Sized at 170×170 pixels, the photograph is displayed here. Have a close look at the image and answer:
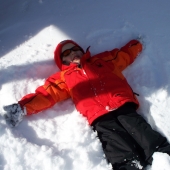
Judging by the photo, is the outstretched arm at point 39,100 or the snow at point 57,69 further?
the outstretched arm at point 39,100

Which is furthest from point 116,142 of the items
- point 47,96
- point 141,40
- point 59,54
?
point 141,40

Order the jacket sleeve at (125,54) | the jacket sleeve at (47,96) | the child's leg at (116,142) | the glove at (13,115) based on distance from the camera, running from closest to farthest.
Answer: the child's leg at (116,142) < the glove at (13,115) < the jacket sleeve at (47,96) < the jacket sleeve at (125,54)

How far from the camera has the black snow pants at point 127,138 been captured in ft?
6.93

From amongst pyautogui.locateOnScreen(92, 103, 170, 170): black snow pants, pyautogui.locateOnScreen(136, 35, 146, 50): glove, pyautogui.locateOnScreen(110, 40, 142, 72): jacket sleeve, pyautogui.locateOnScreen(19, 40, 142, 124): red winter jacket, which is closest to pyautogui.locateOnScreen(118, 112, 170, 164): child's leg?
pyautogui.locateOnScreen(92, 103, 170, 170): black snow pants

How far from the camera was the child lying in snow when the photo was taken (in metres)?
2.15

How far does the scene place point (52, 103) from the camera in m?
2.55

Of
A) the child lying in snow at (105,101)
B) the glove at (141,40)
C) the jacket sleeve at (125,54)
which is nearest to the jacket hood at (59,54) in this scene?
the child lying in snow at (105,101)

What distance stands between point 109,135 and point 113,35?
1415 millimetres

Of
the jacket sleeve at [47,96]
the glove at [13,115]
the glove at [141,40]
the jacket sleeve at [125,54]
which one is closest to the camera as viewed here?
the glove at [13,115]

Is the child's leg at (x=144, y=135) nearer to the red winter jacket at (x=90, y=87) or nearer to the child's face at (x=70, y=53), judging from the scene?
the red winter jacket at (x=90, y=87)

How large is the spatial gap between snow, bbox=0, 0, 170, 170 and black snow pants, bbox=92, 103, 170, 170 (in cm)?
8

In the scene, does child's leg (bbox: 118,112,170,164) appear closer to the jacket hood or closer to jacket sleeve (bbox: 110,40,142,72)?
jacket sleeve (bbox: 110,40,142,72)

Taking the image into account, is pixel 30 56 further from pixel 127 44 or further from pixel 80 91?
pixel 127 44

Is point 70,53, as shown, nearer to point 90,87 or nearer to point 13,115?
point 90,87
